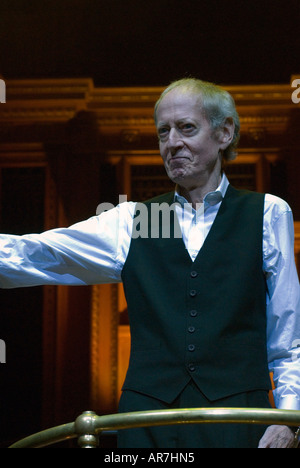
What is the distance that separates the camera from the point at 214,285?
1.59 metres

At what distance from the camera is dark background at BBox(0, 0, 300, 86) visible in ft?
13.0

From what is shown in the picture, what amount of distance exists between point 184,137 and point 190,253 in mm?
259

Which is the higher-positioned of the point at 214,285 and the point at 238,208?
the point at 238,208

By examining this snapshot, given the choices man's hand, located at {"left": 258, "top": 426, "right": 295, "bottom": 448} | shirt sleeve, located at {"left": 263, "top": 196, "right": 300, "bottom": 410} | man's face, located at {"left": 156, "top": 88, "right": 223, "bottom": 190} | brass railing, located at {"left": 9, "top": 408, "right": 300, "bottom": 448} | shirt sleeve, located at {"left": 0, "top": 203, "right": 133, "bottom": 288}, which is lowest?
man's hand, located at {"left": 258, "top": 426, "right": 295, "bottom": 448}

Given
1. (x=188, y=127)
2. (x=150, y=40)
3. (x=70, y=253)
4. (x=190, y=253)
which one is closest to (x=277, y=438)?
(x=190, y=253)

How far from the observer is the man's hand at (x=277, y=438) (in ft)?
4.60

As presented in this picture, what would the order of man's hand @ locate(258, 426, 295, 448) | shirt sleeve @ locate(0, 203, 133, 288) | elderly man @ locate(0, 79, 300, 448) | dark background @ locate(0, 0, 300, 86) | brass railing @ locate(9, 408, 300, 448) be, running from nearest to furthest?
brass railing @ locate(9, 408, 300, 448) → man's hand @ locate(258, 426, 295, 448) → elderly man @ locate(0, 79, 300, 448) → shirt sleeve @ locate(0, 203, 133, 288) → dark background @ locate(0, 0, 300, 86)

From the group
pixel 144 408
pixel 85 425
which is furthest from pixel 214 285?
pixel 85 425

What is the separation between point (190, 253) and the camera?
1675 mm

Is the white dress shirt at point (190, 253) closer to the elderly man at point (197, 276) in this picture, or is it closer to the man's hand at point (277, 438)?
the elderly man at point (197, 276)

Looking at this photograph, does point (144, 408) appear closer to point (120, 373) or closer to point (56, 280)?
point (56, 280)

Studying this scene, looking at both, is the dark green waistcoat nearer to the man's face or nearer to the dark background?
the man's face

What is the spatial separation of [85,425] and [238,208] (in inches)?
27.7

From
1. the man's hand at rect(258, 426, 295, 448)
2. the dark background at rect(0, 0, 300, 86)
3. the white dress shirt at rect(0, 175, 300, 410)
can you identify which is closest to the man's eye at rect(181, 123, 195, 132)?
the white dress shirt at rect(0, 175, 300, 410)
